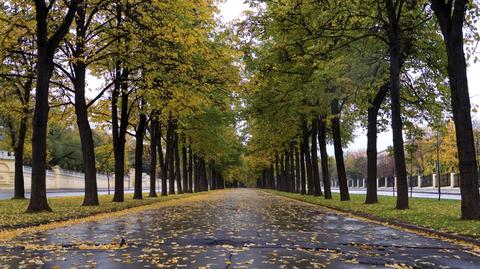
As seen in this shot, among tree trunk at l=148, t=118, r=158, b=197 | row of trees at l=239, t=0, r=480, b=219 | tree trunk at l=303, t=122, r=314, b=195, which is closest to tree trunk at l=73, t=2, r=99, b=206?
row of trees at l=239, t=0, r=480, b=219

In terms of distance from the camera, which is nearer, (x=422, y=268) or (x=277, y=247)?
(x=422, y=268)

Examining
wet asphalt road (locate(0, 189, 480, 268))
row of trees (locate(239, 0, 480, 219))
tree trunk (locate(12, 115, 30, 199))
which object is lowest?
wet asphalt road (locate(0, 189, 480, 268))

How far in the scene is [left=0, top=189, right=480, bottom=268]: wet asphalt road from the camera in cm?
799

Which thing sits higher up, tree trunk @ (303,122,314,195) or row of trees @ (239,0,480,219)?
row of trees @ (239,0,480,219)

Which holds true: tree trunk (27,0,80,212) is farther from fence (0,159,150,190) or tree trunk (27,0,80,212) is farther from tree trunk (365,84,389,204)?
fence (0,159,150,190)

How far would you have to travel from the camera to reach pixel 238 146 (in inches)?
2798

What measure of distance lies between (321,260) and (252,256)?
114 centimetres

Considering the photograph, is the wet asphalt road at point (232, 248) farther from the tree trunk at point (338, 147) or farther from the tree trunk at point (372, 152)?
the tree trunk at point (338, 147)

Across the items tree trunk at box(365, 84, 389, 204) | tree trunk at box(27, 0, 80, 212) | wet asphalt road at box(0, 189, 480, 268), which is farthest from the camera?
tree trunk at box(365, 84, 389, 204)

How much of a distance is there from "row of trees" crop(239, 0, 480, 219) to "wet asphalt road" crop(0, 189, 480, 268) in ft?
16.5

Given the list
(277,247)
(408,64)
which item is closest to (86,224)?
(277,247)

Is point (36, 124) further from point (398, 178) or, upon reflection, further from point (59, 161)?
point (59, 161)

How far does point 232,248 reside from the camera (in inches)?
377

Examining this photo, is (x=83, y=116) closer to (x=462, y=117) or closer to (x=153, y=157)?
(x=153, y=157)
